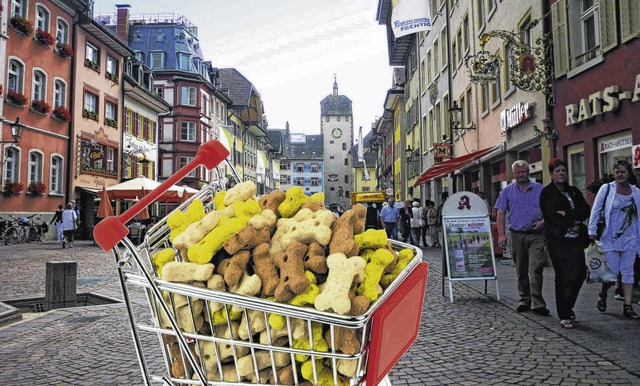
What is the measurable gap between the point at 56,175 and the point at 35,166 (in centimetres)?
173

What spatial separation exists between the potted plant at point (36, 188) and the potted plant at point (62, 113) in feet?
11.8

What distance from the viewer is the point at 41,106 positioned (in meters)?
23.8

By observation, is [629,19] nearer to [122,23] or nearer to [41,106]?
[41,106]

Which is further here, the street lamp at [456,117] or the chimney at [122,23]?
the chimney at [122,23]

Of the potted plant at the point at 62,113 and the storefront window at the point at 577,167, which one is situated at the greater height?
the potted plant at the point at 62,113

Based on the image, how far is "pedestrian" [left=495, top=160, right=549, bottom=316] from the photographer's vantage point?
636 centimetres

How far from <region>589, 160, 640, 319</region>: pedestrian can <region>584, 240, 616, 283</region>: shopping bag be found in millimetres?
58

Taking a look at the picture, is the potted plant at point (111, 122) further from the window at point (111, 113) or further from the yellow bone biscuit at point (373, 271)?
the yellow bone biscuit at point (373, 271)

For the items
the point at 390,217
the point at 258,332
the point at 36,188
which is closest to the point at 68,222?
the point at 36,188

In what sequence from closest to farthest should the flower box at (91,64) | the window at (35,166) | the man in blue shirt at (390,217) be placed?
the man in blue shirt at (390,217), the window at (35,166), the flower box at (91,64)

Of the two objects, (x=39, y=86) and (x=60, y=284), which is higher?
(x=39, y=86)

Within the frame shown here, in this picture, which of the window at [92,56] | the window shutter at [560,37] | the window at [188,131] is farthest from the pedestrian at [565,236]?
the window at [188,131]

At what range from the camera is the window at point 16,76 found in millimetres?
22391

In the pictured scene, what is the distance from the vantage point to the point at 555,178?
6.05m
